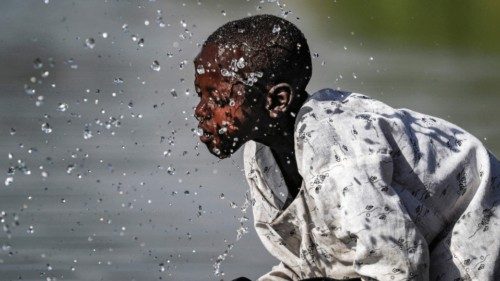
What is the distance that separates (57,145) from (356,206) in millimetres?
4697

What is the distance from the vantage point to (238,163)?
344 inches

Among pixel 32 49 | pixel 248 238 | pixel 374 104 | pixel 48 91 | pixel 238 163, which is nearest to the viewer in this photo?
pixel 374 104

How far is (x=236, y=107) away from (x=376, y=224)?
23.8 inches

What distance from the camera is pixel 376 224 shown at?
175 inches

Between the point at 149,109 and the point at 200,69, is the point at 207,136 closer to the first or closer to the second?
the point at 200,69

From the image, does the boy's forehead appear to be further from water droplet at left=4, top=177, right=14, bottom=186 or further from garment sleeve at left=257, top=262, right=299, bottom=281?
water droplet at left=4, top=177, right=14, bottom=186

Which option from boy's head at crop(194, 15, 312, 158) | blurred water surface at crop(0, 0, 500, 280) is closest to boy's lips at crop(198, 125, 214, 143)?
boy's head at crop(194, 15, 312, 158)

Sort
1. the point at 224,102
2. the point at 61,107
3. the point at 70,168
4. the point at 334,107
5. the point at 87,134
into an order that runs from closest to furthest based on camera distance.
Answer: the point at 334,107, the point at 224,102, the point at 70,168, the point at 87,134, the point at 61,107

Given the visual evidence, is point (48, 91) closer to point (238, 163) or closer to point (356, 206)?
point (238, 163)

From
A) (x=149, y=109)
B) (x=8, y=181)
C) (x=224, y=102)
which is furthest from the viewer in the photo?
(x=149, y=109)

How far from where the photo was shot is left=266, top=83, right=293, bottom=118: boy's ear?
4.73m

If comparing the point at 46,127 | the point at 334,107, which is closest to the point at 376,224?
the point at 334,107

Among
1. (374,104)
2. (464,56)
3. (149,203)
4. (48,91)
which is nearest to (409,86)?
(464,56)

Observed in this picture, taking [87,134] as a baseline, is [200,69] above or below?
below
